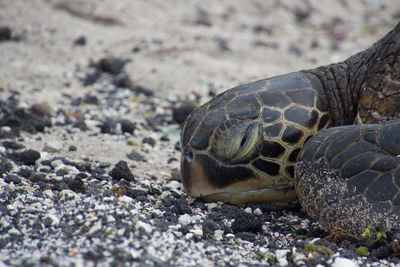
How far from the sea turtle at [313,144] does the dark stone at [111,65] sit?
2.99 meters

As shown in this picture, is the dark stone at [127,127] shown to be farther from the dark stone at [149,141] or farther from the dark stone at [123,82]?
the dark stone at [123,82]

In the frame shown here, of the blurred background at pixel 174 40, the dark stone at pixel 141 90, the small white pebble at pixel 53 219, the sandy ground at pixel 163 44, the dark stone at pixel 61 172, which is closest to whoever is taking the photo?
the small white pebble at pixel 53 219

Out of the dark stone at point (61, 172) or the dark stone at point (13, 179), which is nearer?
the dark stone at point (13, 179)

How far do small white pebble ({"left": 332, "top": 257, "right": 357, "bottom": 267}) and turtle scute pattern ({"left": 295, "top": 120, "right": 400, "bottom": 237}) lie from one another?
23 cm

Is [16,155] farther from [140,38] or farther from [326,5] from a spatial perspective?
[326,5]

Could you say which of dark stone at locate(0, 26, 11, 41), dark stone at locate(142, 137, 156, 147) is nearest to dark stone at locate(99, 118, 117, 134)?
dark stone at locate(142, 137, 156, 147)

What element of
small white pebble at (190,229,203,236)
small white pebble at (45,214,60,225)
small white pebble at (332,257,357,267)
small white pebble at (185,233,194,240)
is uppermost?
small white pebble at (332,257,357,267)

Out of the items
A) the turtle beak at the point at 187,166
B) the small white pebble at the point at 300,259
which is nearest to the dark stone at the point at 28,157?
the turtle beak at the point at 187,166

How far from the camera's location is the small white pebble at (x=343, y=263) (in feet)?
7.02

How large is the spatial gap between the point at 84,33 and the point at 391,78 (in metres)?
5.09

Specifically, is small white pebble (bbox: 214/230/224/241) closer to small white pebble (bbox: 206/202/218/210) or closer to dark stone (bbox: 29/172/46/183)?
small white pebble (bbox: 206/202/218/210)

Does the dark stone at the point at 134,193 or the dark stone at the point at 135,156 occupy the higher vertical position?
the dark stone at the point at 134,193

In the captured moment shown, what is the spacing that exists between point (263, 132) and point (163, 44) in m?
4.15

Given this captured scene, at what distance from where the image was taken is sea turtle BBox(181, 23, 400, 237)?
2.37 meters
